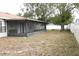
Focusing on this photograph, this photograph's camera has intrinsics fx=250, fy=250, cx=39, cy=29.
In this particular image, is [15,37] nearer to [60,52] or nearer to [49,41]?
[49,41]

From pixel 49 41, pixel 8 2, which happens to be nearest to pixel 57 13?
pixel 49 41

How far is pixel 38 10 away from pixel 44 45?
77cm

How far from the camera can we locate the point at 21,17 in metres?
5.71

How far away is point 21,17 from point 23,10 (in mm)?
307

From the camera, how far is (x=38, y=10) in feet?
17.9

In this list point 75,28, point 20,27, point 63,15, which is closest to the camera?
point 63,15

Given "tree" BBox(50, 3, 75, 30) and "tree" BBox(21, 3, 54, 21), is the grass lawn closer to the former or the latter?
"tree" BBox(50, 3, 75, 30)

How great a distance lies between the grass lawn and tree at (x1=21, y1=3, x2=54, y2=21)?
1.40 ft

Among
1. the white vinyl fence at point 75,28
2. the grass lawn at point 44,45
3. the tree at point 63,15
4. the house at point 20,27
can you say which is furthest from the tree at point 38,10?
the white vinyl fence at point 75,28

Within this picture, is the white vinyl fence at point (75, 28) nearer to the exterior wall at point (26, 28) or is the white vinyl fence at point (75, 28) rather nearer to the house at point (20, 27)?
the house at point (20, 27)

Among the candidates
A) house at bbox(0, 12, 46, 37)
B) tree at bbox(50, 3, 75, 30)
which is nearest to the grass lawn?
tree at bbox(50, 3, 75, 30)

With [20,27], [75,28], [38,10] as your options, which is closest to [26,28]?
[20,27]

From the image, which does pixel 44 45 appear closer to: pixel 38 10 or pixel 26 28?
pixel 38 10

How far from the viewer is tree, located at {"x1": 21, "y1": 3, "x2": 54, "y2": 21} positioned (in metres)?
5.43
